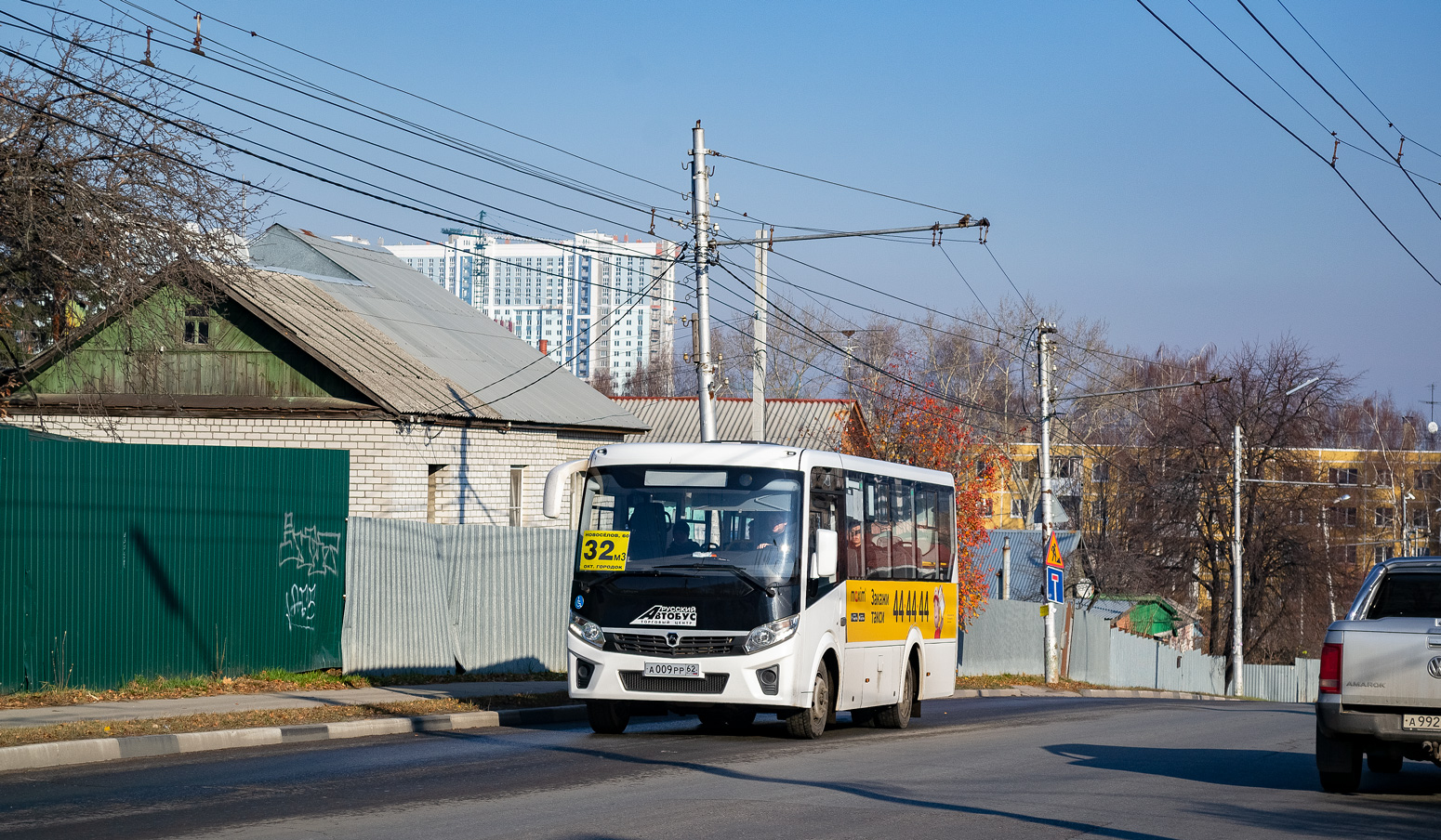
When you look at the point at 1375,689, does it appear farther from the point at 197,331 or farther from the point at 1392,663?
the point at 197,331

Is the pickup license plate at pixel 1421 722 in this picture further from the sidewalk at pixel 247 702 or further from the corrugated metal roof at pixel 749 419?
the corrugated metal roof at pixel 749 419

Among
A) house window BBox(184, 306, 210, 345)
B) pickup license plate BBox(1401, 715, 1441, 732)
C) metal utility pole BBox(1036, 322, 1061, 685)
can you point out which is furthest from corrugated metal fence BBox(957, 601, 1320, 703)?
pickup license plate BBox(1401, 715, 1441, 732)

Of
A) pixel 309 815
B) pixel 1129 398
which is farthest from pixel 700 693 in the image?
pixel 1129 398

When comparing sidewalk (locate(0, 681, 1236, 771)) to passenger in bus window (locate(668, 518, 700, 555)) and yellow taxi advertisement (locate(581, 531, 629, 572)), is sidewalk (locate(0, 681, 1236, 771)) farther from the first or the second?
passenger in bus window (locate(668, 518, 700, 555))

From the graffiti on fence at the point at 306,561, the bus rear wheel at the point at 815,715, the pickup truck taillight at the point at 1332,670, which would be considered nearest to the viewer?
the pickup truck taillight at the point at 1332,670

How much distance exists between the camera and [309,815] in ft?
27.5

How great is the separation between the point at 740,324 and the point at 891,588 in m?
59.8

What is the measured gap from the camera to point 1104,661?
4144cm

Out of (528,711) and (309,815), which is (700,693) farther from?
(309,815)

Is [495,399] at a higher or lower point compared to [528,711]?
higher

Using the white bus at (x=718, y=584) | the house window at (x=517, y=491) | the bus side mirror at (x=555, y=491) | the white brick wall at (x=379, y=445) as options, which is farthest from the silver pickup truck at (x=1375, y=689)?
the house window at (x=517, y=491)

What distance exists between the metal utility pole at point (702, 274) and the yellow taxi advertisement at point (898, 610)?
17.4ft

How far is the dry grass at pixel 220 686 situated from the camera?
13.6m

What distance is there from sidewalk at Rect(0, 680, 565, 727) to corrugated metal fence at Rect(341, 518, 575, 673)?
37.6 inches
